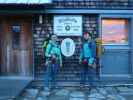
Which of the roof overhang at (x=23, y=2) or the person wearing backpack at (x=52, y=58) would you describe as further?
the person wearing backpack at (x=52, y=58)

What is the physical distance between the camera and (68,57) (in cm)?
1750

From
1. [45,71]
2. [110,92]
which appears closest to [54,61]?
[45,71]

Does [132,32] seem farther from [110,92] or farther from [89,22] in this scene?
[110,92]

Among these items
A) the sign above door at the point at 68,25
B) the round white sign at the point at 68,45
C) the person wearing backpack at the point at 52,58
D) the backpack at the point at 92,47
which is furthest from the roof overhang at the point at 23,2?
the backpack at the point at 92,47

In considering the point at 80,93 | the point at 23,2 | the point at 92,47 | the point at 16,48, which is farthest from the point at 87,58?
the point at 16,48

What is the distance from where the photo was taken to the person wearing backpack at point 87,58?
16.6 meters

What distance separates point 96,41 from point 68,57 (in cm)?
111

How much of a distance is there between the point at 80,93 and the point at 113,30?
312 centimetres

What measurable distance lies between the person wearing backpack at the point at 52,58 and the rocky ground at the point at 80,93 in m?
0.43

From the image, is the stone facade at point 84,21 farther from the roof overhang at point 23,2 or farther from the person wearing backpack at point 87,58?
the roof overhang at point 23,2

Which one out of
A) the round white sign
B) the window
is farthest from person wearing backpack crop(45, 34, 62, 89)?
the window

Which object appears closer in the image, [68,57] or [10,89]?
[10,89]

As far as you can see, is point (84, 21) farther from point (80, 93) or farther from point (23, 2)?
point (80, 93)

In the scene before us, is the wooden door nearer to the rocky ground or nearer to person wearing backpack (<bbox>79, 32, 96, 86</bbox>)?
the rocky ground
